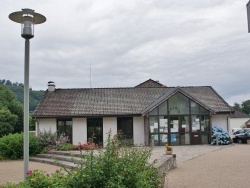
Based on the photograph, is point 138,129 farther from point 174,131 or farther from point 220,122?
point 220,122

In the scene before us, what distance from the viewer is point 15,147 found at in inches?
784

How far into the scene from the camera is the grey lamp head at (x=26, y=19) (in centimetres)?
749

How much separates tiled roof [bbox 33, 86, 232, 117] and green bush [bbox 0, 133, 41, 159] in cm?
626

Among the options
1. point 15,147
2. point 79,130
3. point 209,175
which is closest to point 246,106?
point 79,130

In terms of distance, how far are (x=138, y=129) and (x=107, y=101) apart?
4163 millimetres

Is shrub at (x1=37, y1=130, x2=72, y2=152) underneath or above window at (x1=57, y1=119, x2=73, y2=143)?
underneath

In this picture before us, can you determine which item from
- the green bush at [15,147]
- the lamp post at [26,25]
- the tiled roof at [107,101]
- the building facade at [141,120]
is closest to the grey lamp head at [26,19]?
the lamp post at [26,25]

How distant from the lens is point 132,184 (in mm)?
6258

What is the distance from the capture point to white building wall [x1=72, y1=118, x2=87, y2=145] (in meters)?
26.6

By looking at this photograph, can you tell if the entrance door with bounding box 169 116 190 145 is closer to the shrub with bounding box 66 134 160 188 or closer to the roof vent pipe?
the roof vent pipe

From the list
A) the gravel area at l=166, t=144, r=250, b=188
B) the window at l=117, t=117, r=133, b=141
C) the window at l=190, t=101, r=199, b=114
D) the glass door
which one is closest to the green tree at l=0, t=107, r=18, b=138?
the window at l=117, t=117, r=133, b=141

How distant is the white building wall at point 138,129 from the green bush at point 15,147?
8.86 metres

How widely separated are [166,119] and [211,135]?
3736mm

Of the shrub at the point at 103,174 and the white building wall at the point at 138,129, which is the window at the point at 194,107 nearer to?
the white building wall at the point at 138,129
